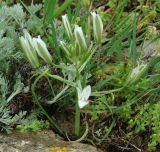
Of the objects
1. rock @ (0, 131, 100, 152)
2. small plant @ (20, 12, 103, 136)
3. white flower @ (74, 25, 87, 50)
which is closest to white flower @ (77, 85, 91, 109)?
small plant @ (20, 12, 103, 136)

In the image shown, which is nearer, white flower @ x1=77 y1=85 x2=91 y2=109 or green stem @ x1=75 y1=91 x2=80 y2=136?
white flower @ x1=77 y1=85 x2=91 y2=109

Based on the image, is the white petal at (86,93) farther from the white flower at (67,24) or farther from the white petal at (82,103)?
the white flower at (67,24)

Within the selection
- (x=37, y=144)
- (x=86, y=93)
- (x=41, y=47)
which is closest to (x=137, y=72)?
(x=86, y=93)

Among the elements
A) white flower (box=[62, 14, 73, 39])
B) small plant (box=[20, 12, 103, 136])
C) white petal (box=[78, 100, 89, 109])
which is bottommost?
white petal (box=[78, 100, 89, 109])

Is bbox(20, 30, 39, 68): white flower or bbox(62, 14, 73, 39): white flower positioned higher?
bbox(62, 14, 73, 39): white flower

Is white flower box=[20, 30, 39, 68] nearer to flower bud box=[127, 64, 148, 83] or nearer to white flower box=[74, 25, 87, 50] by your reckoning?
white flower box=[74, 25, 87, 50]

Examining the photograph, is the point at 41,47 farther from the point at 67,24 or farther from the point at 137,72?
the point at 137,72

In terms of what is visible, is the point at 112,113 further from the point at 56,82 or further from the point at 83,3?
the point at 83,3

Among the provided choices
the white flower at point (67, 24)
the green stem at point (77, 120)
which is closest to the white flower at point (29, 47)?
the white flower at point (67, 24)
